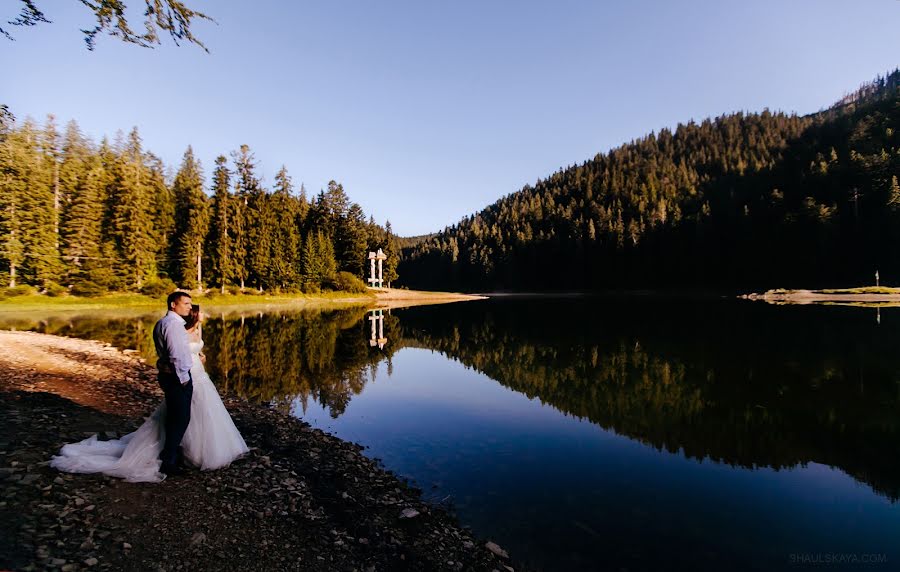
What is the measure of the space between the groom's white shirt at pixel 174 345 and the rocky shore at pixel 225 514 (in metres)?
1.90

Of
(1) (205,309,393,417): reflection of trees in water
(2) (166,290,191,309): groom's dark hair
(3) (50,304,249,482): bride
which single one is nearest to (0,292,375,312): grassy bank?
(1) (205,309,393,417): reflection of trees in water

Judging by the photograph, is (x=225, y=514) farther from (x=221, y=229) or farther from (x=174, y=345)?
(x=221, y=229)

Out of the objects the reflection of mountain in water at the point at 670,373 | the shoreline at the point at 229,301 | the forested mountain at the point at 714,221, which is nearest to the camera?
the reflection of mountain in water at the point at 670,373

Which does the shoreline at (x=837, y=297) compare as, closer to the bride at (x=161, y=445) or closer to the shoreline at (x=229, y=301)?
the shoreline at (x=229, y=301)

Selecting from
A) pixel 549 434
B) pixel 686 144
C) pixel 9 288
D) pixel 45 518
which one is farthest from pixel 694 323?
pixel 686 144

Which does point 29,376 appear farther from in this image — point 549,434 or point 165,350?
point 549,434

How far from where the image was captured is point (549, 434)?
12922 mm

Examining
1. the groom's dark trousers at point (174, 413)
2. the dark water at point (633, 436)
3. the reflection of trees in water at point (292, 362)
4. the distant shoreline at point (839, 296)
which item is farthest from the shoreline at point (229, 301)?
the distant shoreline at point (839, 296)

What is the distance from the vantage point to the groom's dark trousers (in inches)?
293

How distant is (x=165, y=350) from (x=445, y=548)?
18.5ft

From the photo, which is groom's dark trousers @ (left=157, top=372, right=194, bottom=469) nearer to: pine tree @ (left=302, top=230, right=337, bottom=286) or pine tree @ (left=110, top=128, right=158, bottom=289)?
pine tree @ (left=110, top=128, right=158, bottom=289)

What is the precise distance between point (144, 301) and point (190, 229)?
1491 centimetres

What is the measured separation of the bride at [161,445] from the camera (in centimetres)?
720

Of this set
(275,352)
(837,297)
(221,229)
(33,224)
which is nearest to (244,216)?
(221,229)
